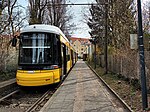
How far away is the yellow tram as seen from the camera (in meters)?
13.2

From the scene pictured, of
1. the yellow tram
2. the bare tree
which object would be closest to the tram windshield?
the yellow tram

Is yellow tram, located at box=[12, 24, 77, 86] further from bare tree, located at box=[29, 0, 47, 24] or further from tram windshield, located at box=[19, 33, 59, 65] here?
bare tree, located at box=[29, 0, 47, 24]

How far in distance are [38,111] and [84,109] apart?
1.55 meters

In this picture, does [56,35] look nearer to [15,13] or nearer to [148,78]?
[148,78]

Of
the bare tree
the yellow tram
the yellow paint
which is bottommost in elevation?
the yellow paint

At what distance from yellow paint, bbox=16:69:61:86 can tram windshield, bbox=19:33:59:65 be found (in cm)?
49

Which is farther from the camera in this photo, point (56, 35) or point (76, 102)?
point (56, 35)

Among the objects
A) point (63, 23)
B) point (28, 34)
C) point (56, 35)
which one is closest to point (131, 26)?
point (56, 35)

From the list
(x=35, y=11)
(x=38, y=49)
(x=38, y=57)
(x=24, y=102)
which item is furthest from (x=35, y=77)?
(x=35, y=11)

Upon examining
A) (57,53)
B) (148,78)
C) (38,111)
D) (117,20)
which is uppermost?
(117,20)

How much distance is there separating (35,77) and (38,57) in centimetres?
111

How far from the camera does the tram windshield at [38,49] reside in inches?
534

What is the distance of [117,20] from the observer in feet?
81.3

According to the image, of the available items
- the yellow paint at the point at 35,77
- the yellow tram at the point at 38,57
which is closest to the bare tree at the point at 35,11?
the yellow tram at the point at 38,57
